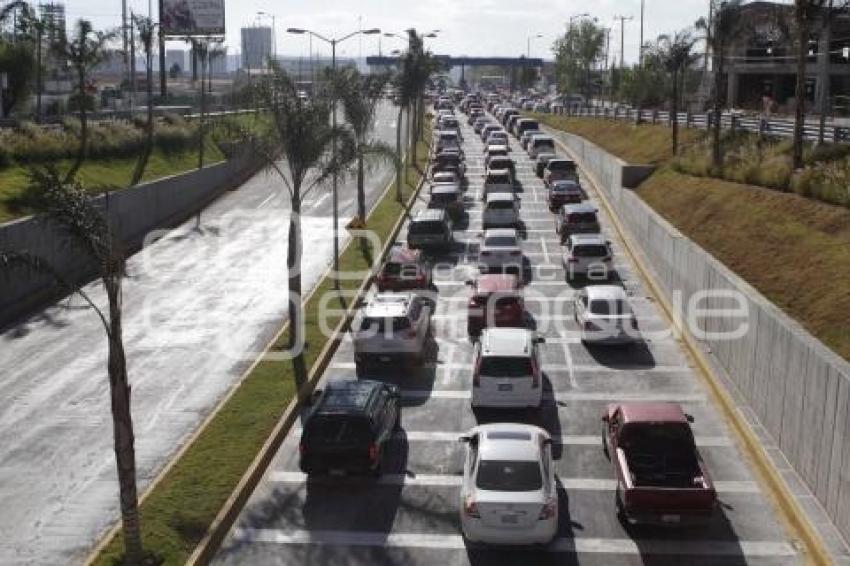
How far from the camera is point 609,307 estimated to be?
27469 mm

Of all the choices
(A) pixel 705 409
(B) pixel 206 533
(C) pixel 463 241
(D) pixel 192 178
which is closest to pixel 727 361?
(A) pixel 705 409

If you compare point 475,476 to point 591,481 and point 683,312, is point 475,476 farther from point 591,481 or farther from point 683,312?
point 683,312

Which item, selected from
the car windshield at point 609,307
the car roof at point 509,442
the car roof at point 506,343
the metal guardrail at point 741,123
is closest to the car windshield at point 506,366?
the car roof at point 506,343

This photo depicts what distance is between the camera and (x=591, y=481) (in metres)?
18.4

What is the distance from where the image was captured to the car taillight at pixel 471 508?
15.4m

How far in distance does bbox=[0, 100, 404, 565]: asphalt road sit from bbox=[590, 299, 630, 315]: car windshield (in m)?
9.48

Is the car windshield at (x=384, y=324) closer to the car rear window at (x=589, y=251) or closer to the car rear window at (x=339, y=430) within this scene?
the car rear window at (x=339, y=430)

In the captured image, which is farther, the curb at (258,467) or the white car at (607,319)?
the white car at (607,319)

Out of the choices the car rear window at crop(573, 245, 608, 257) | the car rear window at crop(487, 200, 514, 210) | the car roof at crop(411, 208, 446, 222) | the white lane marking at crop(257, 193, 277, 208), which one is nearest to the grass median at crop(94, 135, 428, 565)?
the car rear window at crop(573, 245, 608, 257)

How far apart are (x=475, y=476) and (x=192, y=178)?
4090cm

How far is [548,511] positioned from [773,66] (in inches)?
2601

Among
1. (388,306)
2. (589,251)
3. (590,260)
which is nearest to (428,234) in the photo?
(589,251)

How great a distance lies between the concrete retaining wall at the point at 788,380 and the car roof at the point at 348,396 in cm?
806

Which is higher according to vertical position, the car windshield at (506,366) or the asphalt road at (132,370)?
the car windshield at (506,366)
